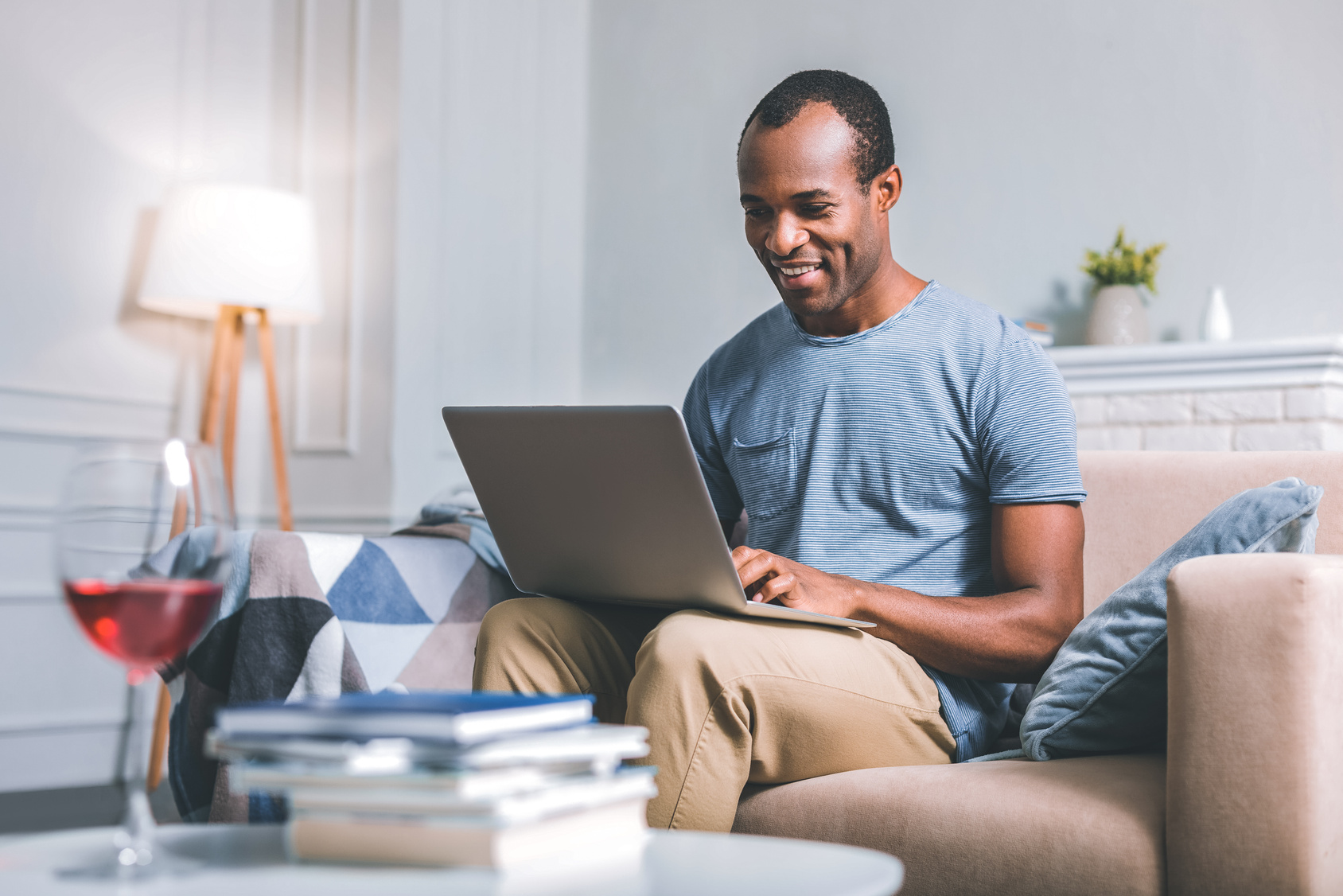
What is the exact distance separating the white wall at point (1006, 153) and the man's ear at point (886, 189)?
5.63ft

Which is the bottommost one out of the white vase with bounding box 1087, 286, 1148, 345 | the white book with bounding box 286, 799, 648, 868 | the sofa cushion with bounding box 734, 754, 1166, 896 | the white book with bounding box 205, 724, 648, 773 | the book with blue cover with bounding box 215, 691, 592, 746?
the sofa cushion with bounding box 734, 754, 1166, 896

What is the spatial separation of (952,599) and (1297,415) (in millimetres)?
1756

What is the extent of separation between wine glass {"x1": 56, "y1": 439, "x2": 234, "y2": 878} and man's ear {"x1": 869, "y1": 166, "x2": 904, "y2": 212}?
46.4 inches

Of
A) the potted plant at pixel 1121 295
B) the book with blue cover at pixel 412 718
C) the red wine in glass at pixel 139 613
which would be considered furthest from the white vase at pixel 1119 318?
the red wine in glass at pixel 139 613

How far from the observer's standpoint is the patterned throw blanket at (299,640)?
5.19 ft

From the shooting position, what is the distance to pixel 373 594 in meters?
1.69

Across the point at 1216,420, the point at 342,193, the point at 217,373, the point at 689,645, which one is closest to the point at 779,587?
the point at 689,645

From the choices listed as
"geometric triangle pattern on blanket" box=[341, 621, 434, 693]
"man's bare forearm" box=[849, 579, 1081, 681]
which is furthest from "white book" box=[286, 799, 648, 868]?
"geometric triangle pattern on blanket" box=[341, 621, 434, 693]

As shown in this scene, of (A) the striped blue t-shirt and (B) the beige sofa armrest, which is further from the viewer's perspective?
(A) the striped blue t-shirt

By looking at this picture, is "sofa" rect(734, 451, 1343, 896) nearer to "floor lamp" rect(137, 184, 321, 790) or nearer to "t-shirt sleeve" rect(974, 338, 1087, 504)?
"t-shirt sleeve" rect(974, 338, 1087, 504)

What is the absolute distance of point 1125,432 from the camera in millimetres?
2932

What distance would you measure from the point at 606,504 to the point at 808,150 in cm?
63

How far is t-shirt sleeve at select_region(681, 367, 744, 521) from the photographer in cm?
175

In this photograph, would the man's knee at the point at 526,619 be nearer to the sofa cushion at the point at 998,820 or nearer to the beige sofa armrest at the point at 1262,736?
the sofa cushion at the point at 998,820
